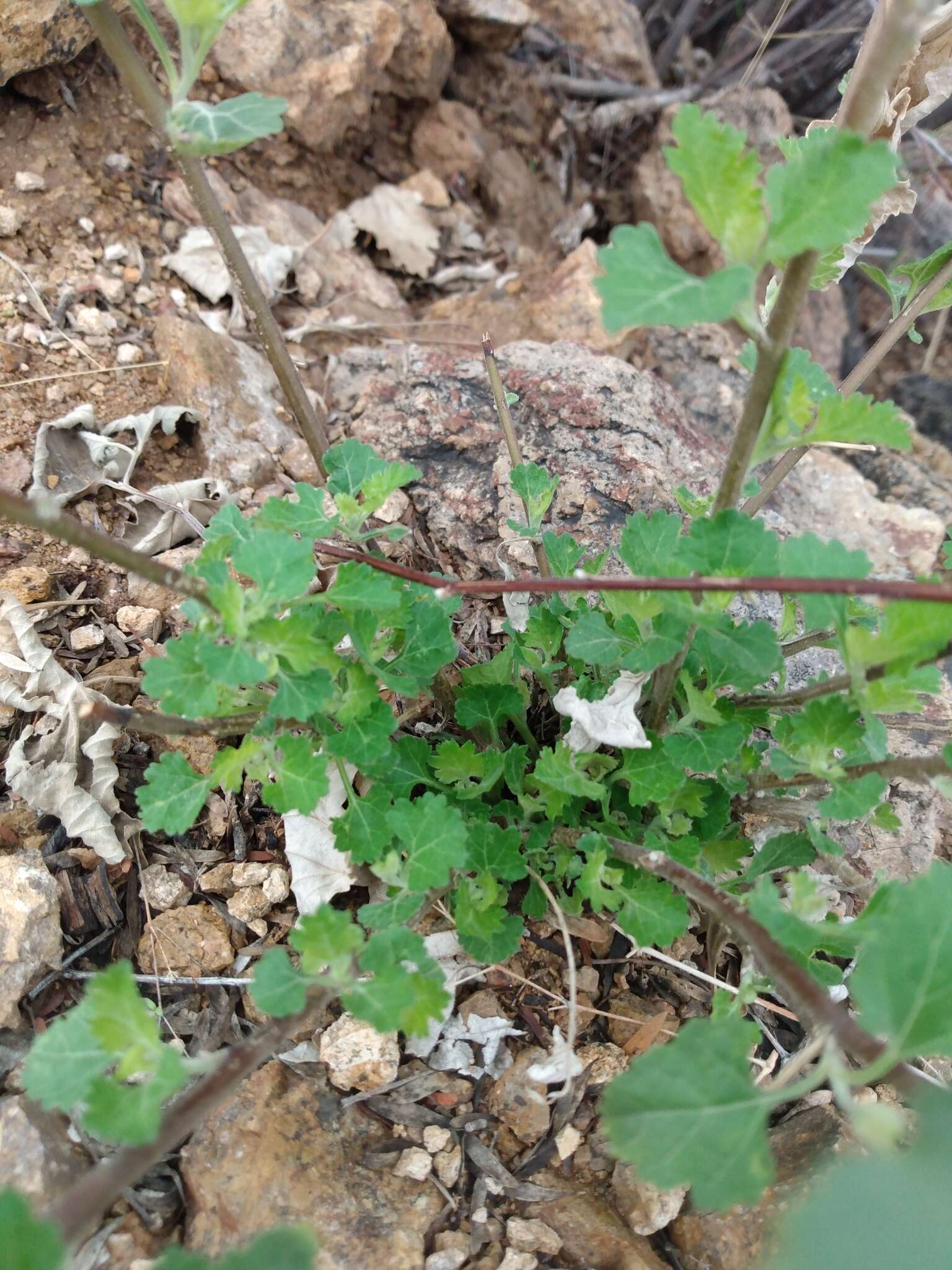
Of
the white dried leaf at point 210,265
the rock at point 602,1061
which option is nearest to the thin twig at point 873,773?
the rock at point 602,1061

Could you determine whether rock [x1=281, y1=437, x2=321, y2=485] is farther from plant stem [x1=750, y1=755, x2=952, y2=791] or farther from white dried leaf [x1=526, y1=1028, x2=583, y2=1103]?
white dried leaf [x1=526, y1=1028, x2=583, y2=1103]

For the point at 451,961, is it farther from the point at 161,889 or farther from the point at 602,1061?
the point at 161,889

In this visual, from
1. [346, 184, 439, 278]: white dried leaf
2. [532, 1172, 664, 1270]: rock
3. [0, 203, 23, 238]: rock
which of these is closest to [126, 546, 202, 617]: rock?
[0, 203, 23, 238]: rock

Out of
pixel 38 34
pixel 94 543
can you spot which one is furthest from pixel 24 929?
pixel 38 34

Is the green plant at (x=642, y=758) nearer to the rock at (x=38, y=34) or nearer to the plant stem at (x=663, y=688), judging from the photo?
the plant stem at (x=663, y=688)

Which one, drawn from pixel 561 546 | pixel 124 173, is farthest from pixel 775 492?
pixel 124 173

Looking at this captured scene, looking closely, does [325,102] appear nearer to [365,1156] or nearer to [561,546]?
[561,546]
